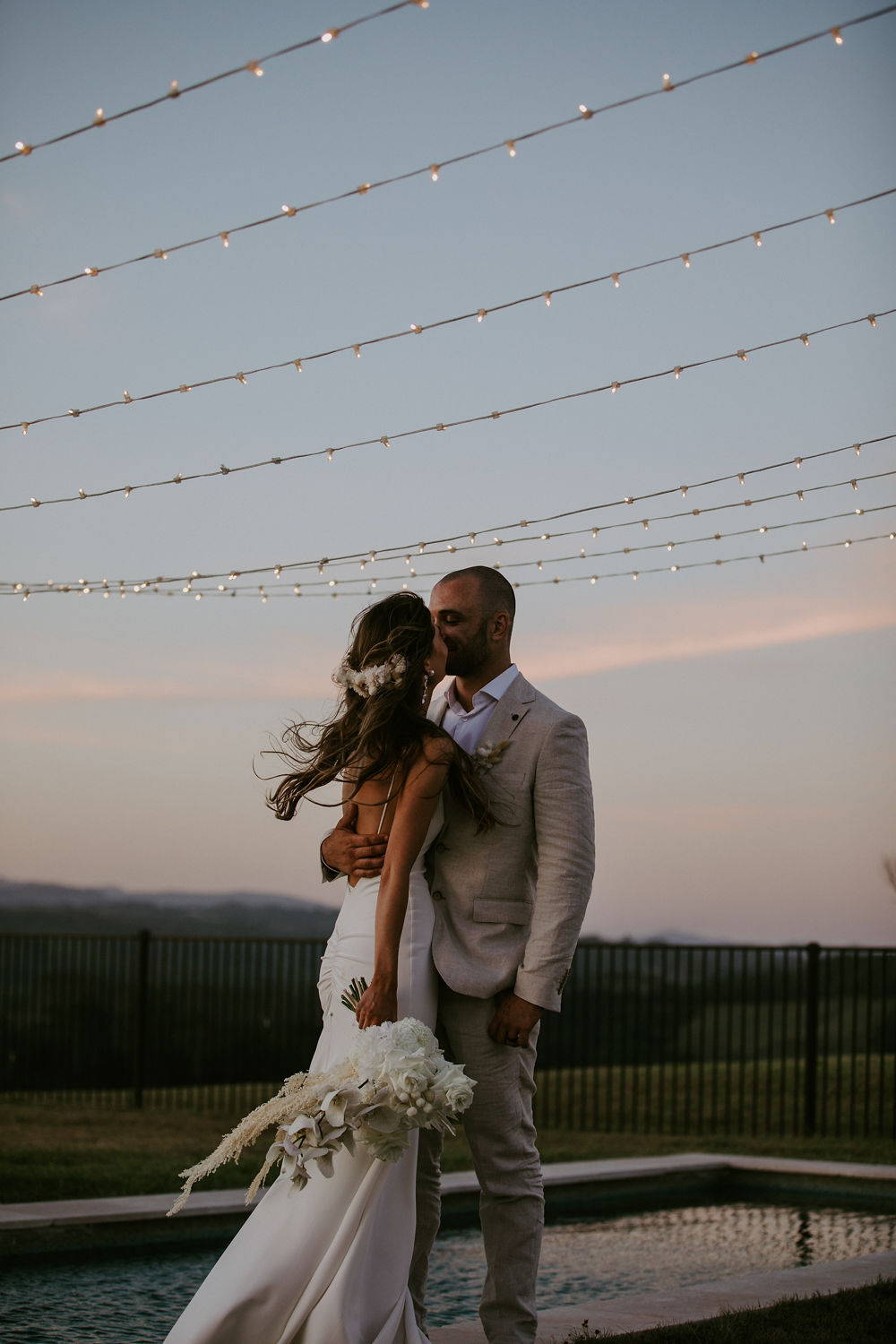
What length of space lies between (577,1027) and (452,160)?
288 inches

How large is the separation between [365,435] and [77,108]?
191cm

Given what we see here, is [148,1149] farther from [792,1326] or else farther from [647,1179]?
[792,1326]

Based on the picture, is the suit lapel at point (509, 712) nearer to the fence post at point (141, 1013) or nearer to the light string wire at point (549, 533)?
the light string wire at point (549, 533)

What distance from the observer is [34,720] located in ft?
36.0

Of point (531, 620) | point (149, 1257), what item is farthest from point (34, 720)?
point (149, 1257)

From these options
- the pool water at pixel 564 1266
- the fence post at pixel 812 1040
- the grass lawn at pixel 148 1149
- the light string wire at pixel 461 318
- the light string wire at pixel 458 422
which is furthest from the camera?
the fence post at pixel 812 1040

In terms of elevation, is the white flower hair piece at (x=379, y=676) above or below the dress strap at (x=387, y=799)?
above

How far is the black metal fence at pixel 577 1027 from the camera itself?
9.39 m

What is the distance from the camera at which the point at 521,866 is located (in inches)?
136

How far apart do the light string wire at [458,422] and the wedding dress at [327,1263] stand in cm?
285

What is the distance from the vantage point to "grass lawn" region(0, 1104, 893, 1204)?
619 centimetres

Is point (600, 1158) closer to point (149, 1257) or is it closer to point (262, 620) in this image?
point (149, 1257)

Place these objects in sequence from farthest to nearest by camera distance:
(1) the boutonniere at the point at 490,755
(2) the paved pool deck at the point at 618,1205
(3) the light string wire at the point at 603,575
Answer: (3) the light string wire at the point at 603,575 < (2) the paved pool deck at the point at 618,1205 < (1) the boutonniere at the point at 490,755

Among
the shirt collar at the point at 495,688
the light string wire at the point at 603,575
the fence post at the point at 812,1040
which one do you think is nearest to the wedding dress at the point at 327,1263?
the shirt collar at the point at 495,688
